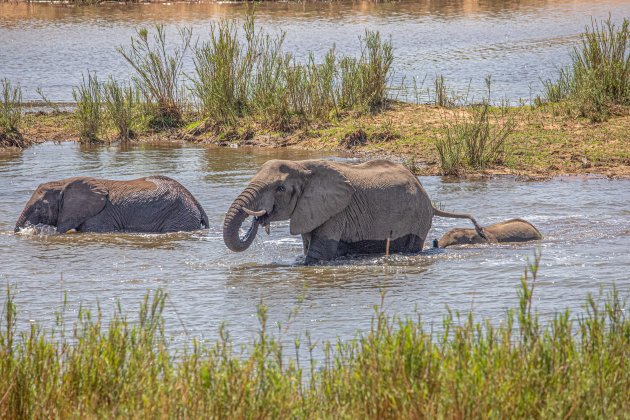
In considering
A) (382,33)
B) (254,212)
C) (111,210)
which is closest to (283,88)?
(111,210)

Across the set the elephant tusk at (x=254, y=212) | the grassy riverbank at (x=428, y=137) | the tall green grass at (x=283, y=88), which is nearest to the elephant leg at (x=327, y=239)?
the elephant tusk at (x=254, y=212)

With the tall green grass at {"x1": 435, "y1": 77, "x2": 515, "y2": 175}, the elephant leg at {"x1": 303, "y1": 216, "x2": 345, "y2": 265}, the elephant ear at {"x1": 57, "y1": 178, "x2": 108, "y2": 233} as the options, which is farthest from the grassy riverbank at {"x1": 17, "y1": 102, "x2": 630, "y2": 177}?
the elephant ear at {"x1": 57, "y1": 178, "x2": 108, "y2": 233}

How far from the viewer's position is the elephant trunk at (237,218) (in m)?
10.4

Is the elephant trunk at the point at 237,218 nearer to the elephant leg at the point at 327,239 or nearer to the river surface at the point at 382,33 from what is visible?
the elephant leg at the point at 327,239

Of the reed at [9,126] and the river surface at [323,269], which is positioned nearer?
the river surface at [323,269]

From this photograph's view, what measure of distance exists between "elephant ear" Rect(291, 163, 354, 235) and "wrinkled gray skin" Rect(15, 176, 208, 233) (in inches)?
96.2

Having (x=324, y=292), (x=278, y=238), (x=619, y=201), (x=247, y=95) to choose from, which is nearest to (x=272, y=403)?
(x=324, y=292)

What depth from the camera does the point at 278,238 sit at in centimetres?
1260

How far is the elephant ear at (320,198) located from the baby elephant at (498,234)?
135cm

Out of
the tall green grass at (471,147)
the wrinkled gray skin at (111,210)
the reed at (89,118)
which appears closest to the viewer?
the wrinkled gray skin at (111,210)

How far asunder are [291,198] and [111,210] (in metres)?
3.22

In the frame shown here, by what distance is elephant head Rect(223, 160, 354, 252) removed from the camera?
34.5ft

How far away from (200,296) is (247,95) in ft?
36.0

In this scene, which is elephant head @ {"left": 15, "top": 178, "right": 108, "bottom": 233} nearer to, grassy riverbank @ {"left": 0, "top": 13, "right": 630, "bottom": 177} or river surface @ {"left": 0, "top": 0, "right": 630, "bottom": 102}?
grassy riverbank @ {"left": 0, "top": 13, "right": 630, "bottom": 177}
